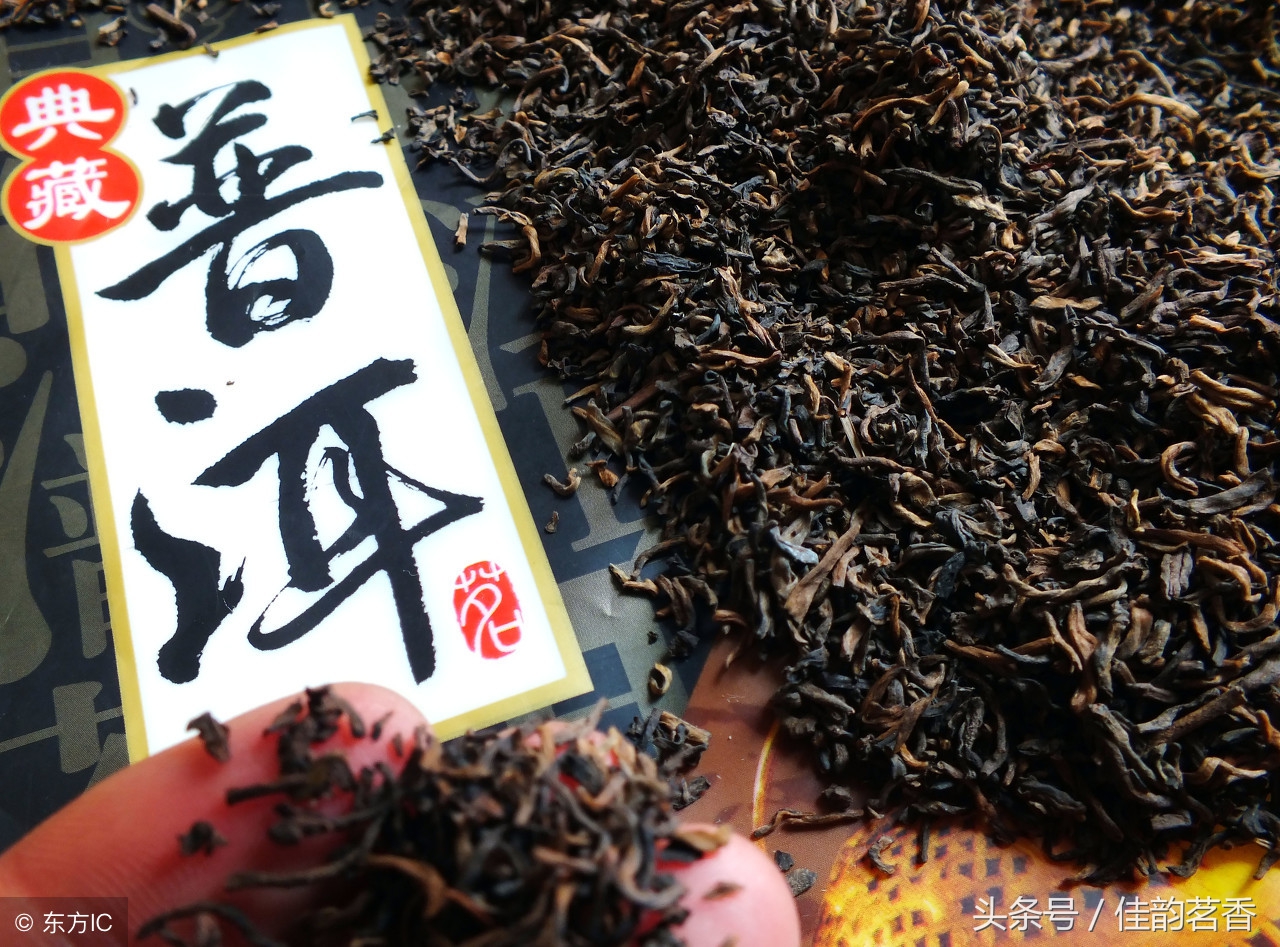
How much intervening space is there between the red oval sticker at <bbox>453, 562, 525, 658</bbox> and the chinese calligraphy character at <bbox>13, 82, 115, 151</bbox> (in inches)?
38.9

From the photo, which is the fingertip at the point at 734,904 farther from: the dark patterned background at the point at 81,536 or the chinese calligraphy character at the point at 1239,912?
the chinese calligraphy character at the point at 1239,912

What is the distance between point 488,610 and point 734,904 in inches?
19.4

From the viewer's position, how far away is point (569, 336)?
3.95 ft

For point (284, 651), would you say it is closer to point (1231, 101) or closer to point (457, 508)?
point (457, 508)

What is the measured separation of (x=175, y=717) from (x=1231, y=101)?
1870 mm

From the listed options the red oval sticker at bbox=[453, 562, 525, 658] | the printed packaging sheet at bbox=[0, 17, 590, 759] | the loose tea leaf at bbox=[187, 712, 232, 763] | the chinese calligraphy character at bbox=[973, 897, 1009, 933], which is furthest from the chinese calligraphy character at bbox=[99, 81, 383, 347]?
the chinese calligraphy character at bbox=[973, 897, 1009, 933]

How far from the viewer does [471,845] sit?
0.67 meters

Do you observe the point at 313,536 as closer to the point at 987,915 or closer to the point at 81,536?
the point at 81,536

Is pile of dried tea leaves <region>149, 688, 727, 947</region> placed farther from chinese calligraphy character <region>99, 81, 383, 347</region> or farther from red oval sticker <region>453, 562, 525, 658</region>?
chinese calligraphy character <region>99, 81, 383, 347</region>

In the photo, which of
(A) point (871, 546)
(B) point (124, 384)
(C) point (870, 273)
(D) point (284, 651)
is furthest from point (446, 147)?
(A) point (871, 546)

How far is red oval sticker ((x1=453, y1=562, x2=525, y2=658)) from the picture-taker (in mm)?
1074

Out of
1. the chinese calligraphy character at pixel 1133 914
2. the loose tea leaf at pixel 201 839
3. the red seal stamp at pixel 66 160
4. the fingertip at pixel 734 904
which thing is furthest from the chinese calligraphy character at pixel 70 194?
the chinese calligraphy character at pixel 1133 914

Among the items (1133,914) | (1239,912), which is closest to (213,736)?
(1133,914)

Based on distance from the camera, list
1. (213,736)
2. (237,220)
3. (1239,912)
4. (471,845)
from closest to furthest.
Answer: (471,845) < (213,736) < (1239,912) < (237,220)
